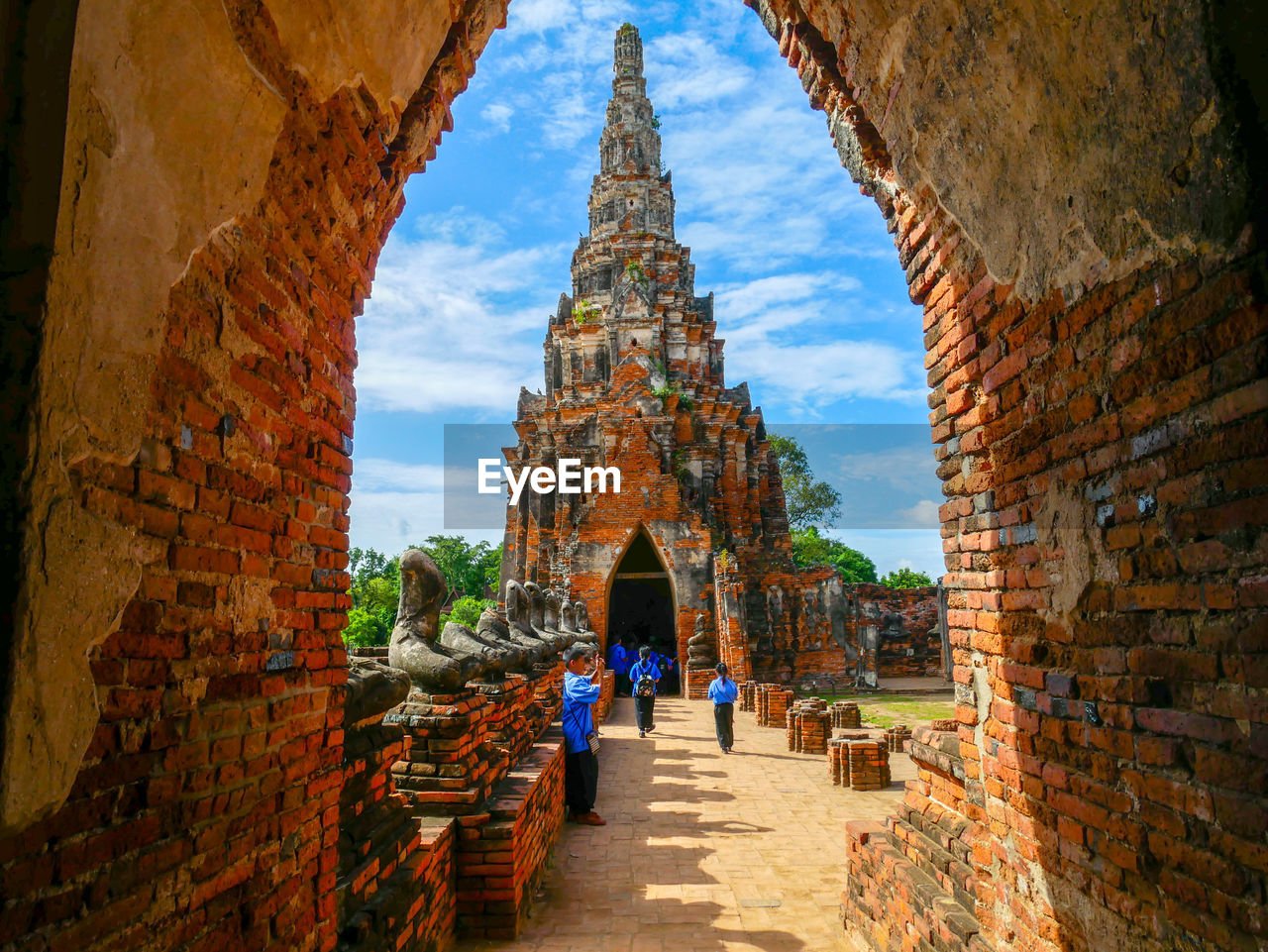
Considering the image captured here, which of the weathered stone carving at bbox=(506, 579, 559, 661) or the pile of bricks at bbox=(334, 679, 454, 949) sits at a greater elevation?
the weathered stone carving at bbox=(506, 579, 559, 661)

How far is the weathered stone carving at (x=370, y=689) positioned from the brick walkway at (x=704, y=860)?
1691 millimetres

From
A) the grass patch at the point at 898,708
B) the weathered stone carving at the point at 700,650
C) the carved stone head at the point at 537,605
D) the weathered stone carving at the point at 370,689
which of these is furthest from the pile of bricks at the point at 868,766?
the weathered stone carving at the point at 700,650

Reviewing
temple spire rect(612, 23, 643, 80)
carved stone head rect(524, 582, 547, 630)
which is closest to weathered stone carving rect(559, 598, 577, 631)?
carved stone head rect(524, 582, 547, 630)

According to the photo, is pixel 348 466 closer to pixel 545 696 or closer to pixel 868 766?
pixel 545 696

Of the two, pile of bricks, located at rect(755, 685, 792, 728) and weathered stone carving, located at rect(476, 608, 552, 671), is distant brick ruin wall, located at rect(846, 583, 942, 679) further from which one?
weathered stone carving, located at rect(476, 608, 552, 671)

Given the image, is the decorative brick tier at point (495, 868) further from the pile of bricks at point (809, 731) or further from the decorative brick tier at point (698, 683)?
the decorative brick tier at point (698, 683)

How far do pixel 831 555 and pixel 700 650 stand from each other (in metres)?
29.9

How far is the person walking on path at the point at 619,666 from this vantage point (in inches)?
674

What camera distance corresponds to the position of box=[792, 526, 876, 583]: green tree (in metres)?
39.2

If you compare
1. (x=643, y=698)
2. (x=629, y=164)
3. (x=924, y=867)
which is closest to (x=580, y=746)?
(x=924, y=867)

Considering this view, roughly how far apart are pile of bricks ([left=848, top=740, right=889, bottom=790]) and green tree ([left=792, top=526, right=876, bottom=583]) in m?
Answer: 28.1

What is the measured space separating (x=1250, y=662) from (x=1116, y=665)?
53cm

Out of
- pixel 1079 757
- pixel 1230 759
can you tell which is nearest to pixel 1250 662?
pixel 1230 759

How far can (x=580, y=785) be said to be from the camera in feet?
23.0
